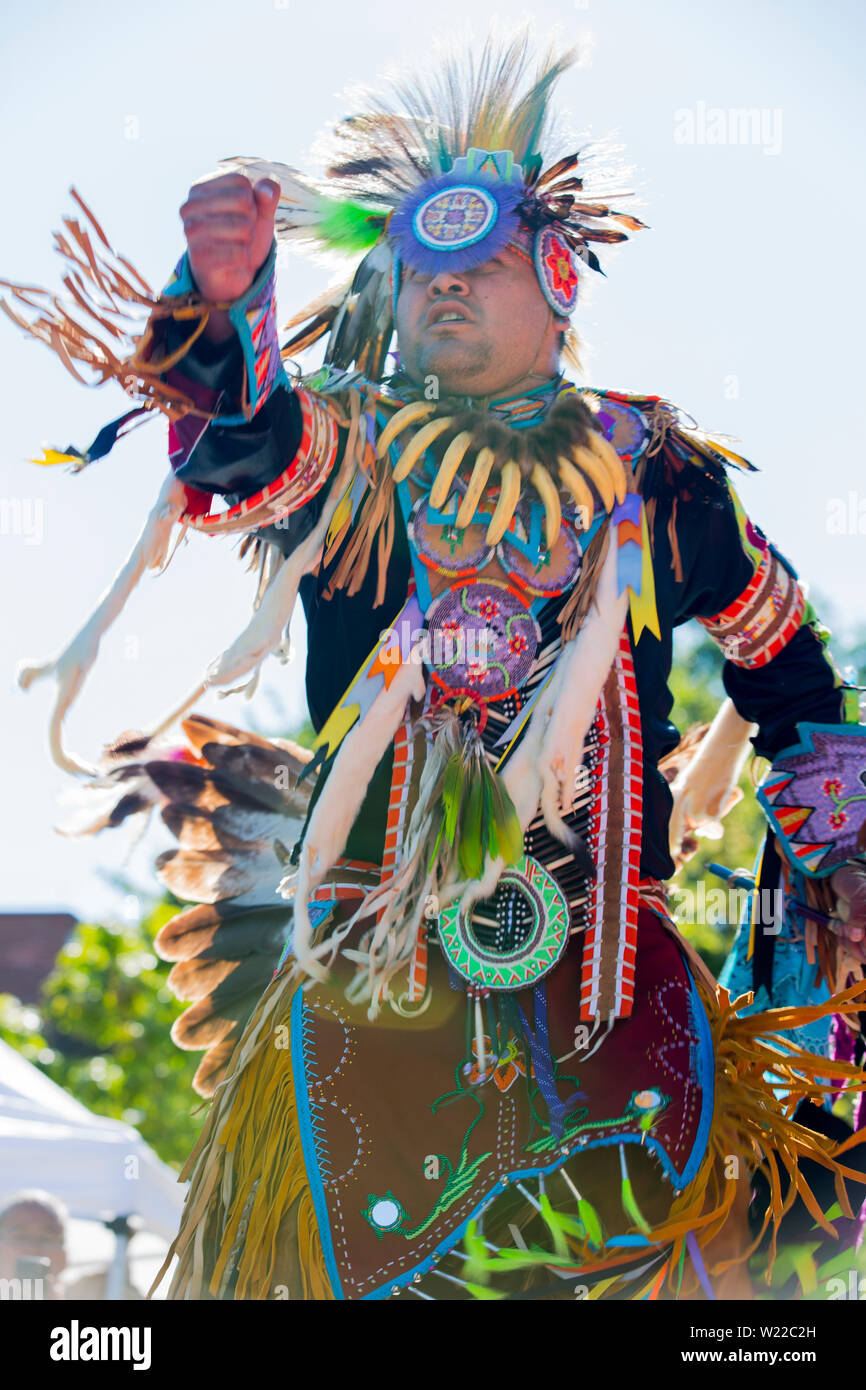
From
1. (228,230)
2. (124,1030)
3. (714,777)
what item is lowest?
(124,1030)

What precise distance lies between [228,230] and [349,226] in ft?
1.97

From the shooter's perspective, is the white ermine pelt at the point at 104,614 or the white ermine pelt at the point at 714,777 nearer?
the white ermine pelt at the point at 104,614

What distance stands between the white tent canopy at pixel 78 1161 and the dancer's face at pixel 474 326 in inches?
113

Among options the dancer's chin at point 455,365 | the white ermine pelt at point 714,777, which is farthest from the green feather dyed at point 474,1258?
the dancer's chin at point 455,365

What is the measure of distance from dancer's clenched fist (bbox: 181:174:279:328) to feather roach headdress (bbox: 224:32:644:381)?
17.8 inches

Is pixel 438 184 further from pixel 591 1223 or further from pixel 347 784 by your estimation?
pixel 591 1223

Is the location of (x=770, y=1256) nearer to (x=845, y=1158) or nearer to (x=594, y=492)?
(x=845, y=1158)

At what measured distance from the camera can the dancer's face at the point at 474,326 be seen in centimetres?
222

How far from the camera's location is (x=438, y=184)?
2.28 meters

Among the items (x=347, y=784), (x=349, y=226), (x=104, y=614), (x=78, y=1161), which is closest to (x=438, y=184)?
(x=349, y=226)

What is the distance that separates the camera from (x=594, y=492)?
219 cm

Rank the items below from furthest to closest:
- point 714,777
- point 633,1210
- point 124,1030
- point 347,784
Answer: point 124,1030
point 714,777
point 347,784
point 633,1210

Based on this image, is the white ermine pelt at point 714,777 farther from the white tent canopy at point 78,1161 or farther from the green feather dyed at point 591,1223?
the white tent canopy at point 78,1161

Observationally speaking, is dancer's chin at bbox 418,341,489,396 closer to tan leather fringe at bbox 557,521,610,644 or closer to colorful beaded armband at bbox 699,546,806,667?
tan leather fringe at bbox 557,521,610,644
